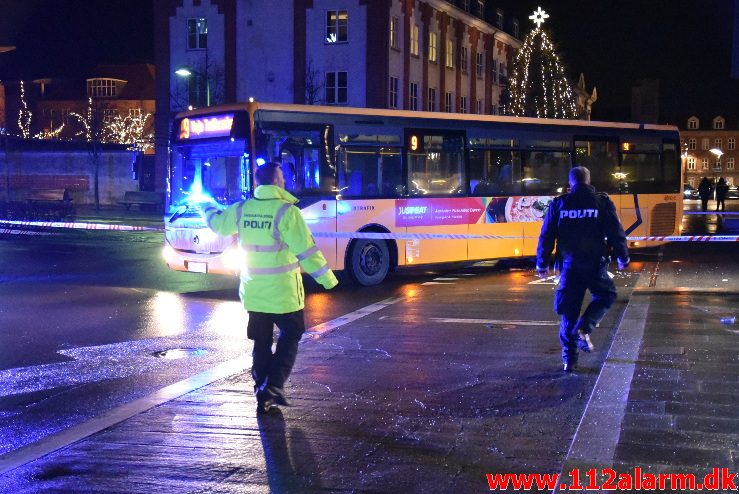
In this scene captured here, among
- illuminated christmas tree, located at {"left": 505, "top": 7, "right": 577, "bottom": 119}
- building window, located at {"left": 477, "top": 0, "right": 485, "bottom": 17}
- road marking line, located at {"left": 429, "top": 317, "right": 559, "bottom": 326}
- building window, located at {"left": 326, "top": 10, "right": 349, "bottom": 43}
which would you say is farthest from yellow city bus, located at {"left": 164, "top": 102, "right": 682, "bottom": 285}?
building window, located at {"left": 477, "top": 0, "right": 485, "bottom": 17}

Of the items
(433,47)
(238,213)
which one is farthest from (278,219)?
(433,47)

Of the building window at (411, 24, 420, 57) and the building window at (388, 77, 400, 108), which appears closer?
the building window at (388, 77, 400, 108)

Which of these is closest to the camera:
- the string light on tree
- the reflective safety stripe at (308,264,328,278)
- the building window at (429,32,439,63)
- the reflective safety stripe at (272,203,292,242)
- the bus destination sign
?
the reflective safety stripe at (272,203,292,242)

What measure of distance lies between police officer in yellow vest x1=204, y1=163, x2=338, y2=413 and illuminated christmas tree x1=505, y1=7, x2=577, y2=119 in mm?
41001

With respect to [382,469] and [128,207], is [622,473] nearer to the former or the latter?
[382,469]

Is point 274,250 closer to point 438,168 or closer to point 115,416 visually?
point 115,416

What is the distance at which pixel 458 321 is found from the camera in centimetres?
1154

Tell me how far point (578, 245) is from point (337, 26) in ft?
126

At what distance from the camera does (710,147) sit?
132 metres

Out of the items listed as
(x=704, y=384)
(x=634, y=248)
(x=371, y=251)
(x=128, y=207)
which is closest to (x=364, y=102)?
(x=128, y=207)

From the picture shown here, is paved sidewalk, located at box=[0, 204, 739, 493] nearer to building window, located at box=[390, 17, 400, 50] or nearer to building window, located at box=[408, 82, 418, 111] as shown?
building window, located at box=[390, 17, 400, 50]

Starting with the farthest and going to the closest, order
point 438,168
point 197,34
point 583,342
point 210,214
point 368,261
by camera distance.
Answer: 1. point 197,34
2. point 438,168
3. point 368,261
4. point 583,342
5. point 210,214

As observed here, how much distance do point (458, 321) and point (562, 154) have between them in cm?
912

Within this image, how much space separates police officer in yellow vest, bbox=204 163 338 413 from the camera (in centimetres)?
689
